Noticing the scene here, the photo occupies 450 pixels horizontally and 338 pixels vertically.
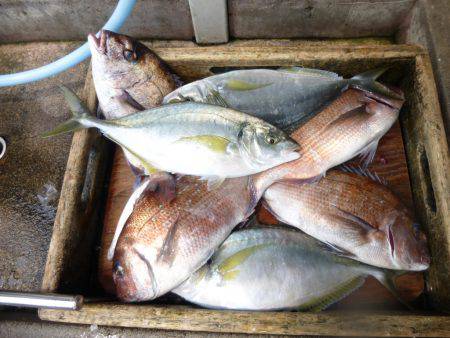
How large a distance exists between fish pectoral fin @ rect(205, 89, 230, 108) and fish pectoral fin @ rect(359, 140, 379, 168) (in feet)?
2.74

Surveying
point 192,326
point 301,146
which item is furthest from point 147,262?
point 301,146

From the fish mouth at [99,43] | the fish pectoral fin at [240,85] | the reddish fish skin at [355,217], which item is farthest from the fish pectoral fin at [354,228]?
the fish mouth at [99,43]

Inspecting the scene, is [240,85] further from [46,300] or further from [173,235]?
[46,300]

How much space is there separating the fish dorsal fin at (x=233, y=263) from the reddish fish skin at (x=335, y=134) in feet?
1.13

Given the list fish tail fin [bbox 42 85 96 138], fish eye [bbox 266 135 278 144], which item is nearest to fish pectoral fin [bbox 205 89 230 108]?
fish eye [bbox 266 135 278 144]

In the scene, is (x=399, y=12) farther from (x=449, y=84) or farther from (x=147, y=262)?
(x=147, y=262)

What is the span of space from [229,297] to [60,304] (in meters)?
0.81

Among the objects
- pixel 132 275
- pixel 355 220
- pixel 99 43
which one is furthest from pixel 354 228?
pixel 99 43

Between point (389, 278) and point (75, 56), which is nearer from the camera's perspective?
point (389, 278)

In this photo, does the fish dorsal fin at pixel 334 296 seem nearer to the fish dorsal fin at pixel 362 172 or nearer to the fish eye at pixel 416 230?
the fish eye at pixel 416 230

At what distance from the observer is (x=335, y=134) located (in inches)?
79.7

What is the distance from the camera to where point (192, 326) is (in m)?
1.80

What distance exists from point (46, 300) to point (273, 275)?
111 centimetres

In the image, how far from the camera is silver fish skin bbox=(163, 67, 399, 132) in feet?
6.94
